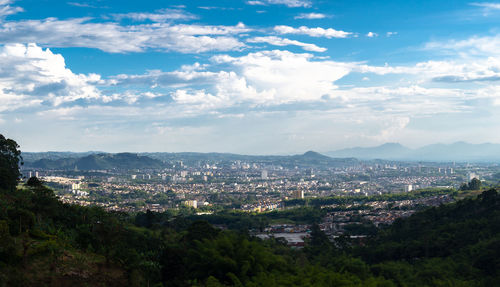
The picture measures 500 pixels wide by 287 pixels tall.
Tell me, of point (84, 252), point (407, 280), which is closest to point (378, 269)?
point (407, 280)

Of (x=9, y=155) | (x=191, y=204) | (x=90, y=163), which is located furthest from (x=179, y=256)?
(x=90, y=163)

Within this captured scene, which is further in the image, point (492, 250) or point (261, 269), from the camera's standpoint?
point (492, 250)

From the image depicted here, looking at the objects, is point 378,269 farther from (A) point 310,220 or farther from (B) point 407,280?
(A) point 310,220

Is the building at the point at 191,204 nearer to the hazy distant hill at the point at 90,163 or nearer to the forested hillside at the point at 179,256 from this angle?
the forested hillside at the point at 179,256

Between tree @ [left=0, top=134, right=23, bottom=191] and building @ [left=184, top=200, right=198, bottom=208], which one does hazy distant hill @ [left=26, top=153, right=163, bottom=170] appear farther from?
tree @ [left=0, top=134, right=23, bottom=191]

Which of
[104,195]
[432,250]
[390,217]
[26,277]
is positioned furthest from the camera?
[104,195]

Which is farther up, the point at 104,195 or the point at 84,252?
the point at 84,252

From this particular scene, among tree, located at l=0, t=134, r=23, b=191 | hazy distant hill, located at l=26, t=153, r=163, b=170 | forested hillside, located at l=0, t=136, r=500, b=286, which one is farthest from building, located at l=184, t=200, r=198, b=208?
hazy distant hill, located at l=26, t=153, r=163, b=170

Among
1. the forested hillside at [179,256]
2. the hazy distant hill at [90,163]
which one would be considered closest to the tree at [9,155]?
the forested hillside at [179,256]

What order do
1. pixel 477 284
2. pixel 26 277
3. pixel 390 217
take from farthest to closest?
pixel 390 217, pixel 477 284, pixel 26 277
